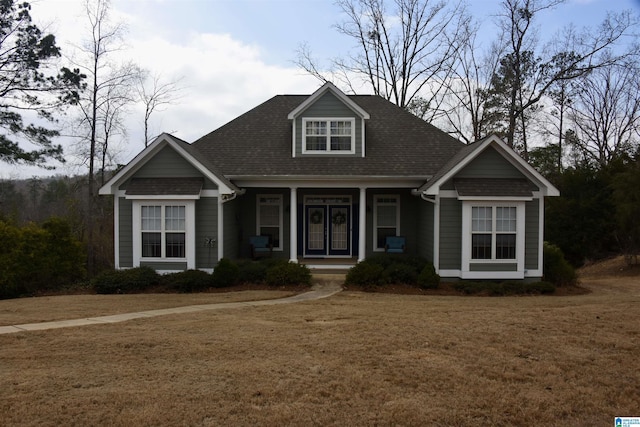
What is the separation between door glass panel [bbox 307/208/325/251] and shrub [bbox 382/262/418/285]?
4739mm

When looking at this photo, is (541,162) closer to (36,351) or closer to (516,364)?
(516,364)

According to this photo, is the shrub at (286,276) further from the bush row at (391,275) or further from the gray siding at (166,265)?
the gray siding at (166,265)

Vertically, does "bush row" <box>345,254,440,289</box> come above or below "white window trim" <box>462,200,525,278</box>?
below

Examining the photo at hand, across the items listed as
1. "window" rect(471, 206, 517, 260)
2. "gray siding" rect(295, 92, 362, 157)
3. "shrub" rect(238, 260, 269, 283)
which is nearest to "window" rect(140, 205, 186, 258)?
"shrub" rect(238, 260, 269, 283)

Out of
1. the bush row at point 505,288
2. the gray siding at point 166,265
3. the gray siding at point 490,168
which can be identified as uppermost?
the gray siding at point 490,168

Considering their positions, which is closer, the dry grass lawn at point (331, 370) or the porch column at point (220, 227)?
the dry grass lawn at point (331, 370)

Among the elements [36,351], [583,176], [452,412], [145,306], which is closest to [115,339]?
[36,351]

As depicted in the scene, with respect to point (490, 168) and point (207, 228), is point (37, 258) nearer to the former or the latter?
point (207, 228)

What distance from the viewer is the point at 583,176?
2588 cm

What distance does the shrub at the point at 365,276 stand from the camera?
15.4m

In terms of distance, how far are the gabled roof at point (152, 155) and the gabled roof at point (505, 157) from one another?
6.49 meters

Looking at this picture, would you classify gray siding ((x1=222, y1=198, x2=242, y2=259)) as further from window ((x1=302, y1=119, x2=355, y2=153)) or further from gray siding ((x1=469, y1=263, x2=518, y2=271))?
gray siding ((x1=469, y1=263, x2=518, y2=271))

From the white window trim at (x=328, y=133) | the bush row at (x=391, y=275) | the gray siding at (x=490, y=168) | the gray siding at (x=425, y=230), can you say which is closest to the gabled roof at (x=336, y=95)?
the white window trim at (x=328, y=133)

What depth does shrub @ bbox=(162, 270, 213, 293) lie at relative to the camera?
15.1 m
